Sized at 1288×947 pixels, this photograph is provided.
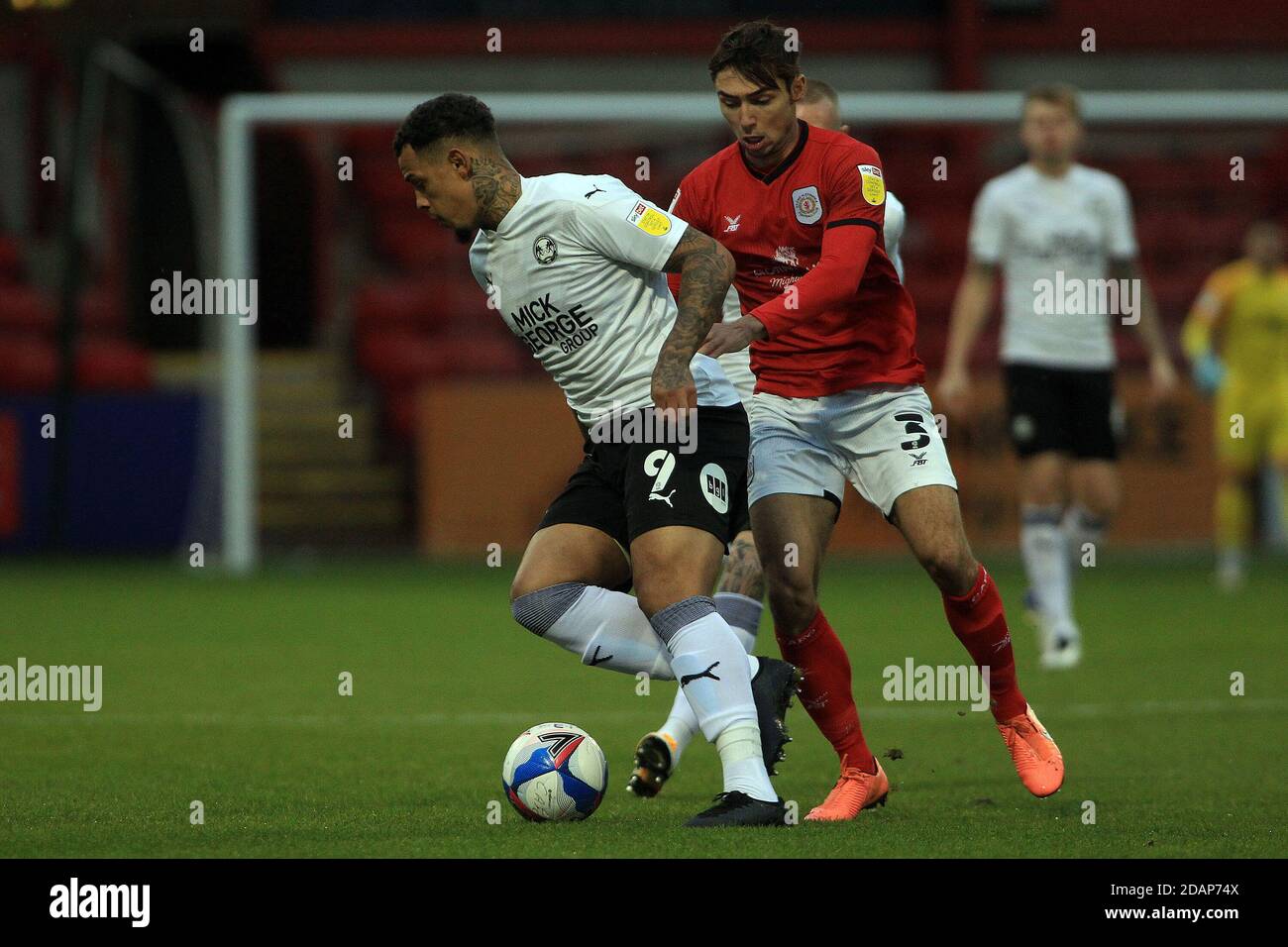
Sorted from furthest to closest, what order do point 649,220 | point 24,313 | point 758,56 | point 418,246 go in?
point 418,246 < point 24,313 < point 758,56 < point 649,220

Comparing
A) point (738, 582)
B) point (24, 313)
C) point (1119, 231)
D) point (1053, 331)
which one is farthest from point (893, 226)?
point (24, 313)

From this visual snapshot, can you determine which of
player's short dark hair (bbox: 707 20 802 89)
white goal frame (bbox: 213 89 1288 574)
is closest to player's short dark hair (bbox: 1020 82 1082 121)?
player's short dark hair (bbox: 707 20 802 89)

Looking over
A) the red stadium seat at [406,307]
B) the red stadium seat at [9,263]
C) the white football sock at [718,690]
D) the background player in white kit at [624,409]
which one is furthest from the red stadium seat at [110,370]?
the white football sock at [718,690]

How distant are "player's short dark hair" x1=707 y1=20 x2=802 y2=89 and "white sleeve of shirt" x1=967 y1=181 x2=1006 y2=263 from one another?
4.38 metres

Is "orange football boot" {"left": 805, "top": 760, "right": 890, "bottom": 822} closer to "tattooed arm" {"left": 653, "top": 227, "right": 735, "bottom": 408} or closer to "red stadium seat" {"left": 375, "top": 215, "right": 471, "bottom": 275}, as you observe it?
"tattooed arm" {"left": 653, "top": 227, "right": 735, "bottom": 408}

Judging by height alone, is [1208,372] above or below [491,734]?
above

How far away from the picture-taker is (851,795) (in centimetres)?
545

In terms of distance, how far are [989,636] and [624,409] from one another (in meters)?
Result: 1.25

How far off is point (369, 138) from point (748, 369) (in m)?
13.0

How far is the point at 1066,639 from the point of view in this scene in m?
9.12

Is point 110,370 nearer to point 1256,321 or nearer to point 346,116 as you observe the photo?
point 346,116

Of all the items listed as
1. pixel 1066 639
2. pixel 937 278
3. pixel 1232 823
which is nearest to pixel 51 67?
pixel 937 278

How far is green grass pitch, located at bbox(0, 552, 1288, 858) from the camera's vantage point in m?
4.95

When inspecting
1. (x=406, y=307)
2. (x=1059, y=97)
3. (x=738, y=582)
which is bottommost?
(x=738, y=582)
